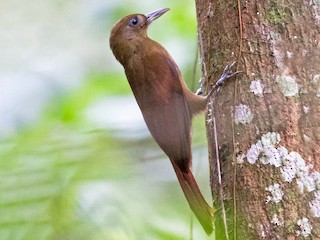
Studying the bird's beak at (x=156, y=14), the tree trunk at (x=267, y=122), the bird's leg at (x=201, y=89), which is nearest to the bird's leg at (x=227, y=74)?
the tree trunk at (x=267, y=122)

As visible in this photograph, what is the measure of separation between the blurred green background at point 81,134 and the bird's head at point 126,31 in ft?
0.71

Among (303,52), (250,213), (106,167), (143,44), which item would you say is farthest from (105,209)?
(143,44)

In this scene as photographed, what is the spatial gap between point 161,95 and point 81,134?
83 centimetres

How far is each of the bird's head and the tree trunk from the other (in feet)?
2.97

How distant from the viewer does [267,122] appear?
2477 mm

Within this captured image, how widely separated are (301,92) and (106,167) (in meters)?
0.76

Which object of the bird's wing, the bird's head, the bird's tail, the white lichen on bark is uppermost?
the bird's head

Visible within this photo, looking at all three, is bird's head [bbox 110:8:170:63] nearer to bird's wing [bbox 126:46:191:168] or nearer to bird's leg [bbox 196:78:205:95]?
bird's wing [bbox 126:46:191:168]

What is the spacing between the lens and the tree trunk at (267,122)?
2373mm

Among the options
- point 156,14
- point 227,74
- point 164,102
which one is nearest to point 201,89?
point 164,102

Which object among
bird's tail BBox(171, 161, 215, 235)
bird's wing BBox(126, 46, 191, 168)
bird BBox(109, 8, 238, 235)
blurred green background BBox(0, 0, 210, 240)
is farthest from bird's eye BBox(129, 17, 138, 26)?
bird's tail BBox(171, 161, 215, 235)

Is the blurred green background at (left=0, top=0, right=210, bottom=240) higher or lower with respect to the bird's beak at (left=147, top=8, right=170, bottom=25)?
lower

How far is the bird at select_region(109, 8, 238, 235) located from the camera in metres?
3.06

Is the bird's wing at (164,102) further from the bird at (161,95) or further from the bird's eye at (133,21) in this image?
the bird's eye at (133,21)
